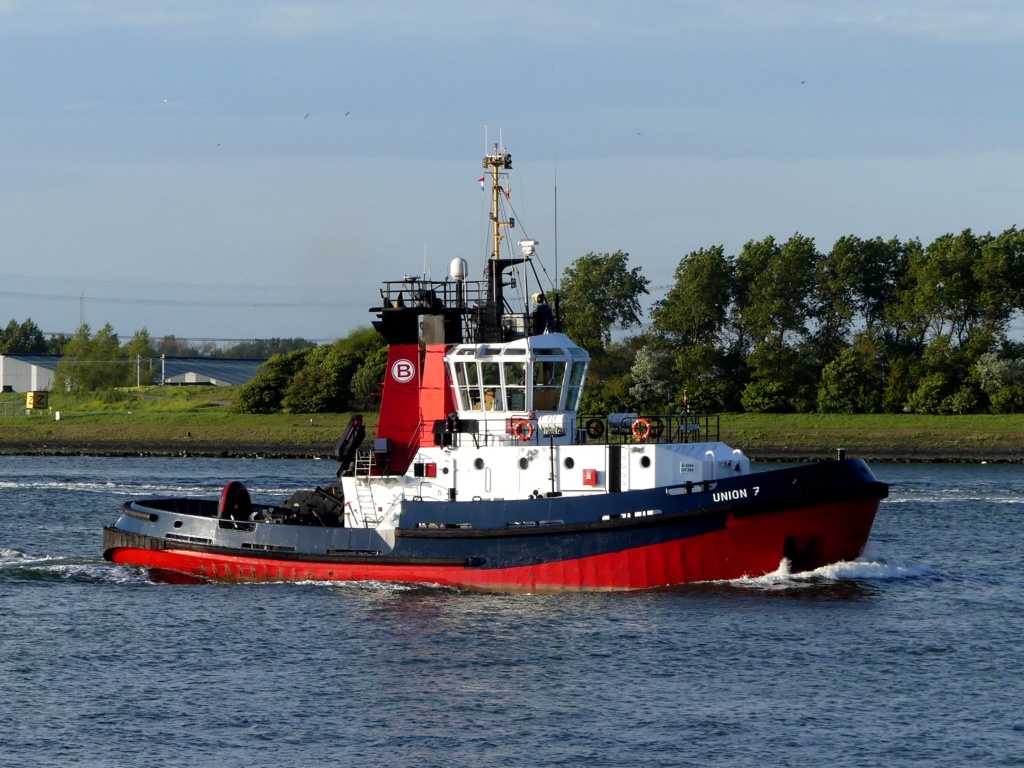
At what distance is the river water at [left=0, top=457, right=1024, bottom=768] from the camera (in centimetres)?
1523

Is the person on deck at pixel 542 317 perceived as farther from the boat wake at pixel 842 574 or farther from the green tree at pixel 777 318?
the green tree at pixel 777 318

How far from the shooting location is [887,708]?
1652 centimetres

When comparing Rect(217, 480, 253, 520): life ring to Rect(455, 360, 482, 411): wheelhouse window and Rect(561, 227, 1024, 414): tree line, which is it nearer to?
Rect(455, 360, 482, 411): wheelhouse window

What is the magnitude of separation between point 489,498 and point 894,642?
6934 millimetres

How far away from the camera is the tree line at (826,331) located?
65188 millimetres

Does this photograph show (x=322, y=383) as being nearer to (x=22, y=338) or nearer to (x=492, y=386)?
(x=492, y=386)

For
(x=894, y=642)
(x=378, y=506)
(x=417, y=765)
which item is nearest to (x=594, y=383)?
(x=378, y=506)

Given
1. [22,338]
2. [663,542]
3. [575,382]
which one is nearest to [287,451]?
[575,382]

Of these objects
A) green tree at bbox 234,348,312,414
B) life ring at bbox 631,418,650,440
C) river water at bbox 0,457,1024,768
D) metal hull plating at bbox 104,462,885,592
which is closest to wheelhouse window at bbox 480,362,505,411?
metal hull plating at bbox 104,462,885,592

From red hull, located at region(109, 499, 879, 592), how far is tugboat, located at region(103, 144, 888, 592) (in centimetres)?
2

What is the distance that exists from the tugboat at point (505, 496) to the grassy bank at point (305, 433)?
119ft

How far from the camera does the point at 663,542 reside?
21.7m

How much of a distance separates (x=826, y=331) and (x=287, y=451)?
27.3 metres

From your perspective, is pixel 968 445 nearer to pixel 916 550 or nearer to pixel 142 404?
pixel 916 550
